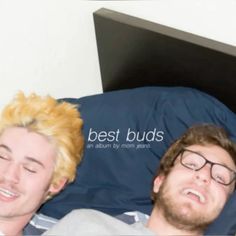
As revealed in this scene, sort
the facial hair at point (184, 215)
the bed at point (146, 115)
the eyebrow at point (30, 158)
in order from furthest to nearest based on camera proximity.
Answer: the bed at point (146, 115)
the eyebrow at point (30, 158)
the facial hair at point (184, 215)

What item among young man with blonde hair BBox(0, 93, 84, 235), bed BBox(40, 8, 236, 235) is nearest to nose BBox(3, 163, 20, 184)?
young man with blonde hair BBox(0, 93, 84, 235)

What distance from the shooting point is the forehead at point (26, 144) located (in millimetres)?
1555

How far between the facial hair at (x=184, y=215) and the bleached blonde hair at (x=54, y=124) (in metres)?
0.33

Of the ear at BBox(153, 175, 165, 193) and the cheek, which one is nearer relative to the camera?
the cheek

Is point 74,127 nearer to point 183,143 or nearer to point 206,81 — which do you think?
point 183,143

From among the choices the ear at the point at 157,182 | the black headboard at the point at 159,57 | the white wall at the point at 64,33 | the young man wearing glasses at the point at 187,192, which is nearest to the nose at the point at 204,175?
the young man wearing glasses at the point at 187,192

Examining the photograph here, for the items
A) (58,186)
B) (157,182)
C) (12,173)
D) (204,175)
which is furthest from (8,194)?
(204,175)

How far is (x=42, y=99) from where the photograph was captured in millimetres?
1664

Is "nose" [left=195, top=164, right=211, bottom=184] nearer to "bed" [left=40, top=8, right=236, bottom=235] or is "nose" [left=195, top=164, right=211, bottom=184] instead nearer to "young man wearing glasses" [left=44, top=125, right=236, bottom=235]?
"young man wearing glasses" [left=44, top=125, right=236, bottom=235]

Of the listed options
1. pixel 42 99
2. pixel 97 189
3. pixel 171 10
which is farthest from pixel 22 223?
pixel 171 10

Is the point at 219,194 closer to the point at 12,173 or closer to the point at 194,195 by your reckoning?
the point at 194,195

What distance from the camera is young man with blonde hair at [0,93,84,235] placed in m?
1.53

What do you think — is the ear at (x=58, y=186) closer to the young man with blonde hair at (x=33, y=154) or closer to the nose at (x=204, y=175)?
the young man with blonde hair at (x=33, y=154)

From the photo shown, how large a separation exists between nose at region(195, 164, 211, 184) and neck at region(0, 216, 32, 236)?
0.52 meters
